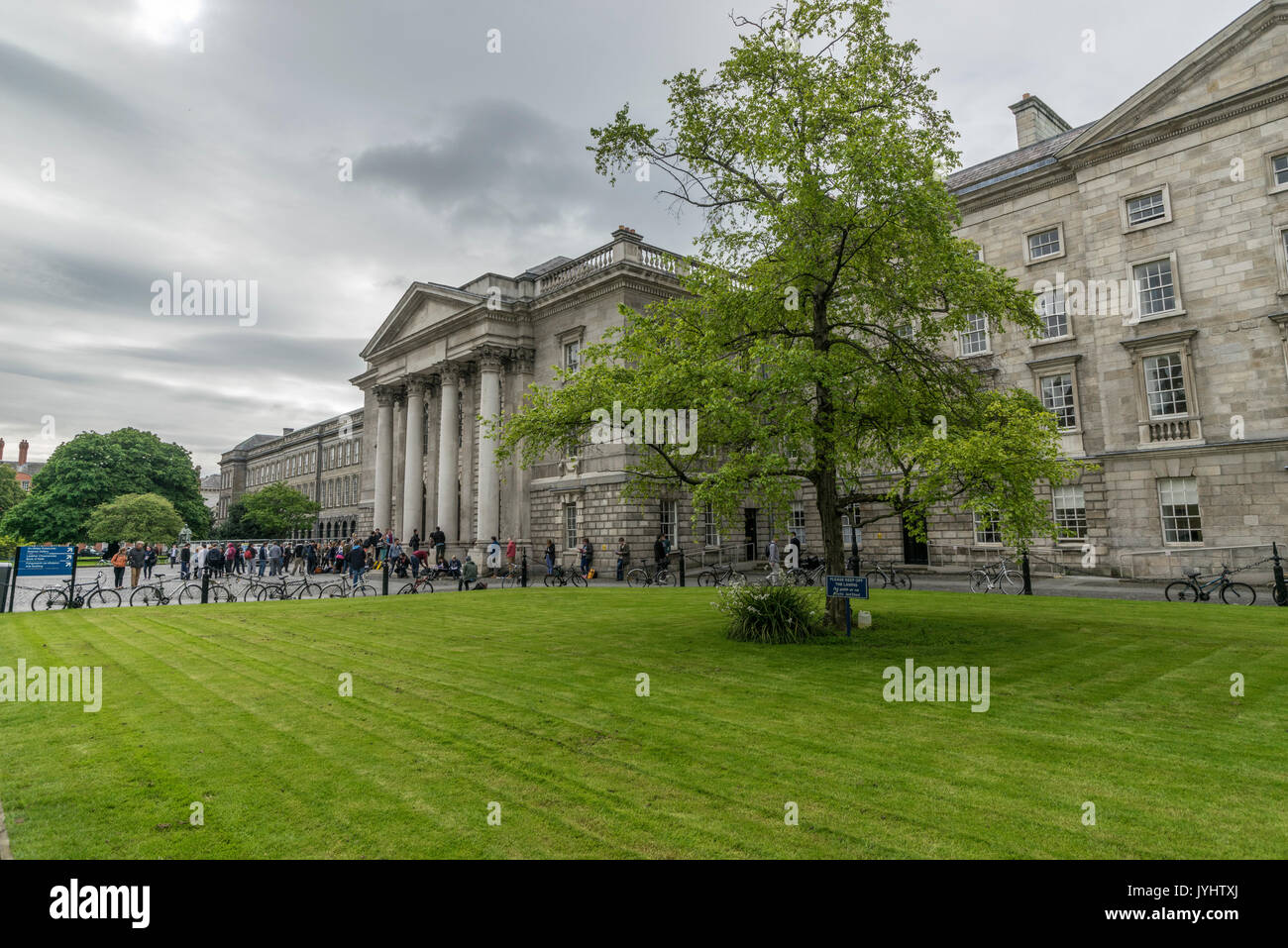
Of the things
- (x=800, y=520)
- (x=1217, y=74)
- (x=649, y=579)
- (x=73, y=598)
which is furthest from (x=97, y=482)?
(x=1217, y=74)

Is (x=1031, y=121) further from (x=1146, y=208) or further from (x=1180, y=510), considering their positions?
(x=1180, y=510)

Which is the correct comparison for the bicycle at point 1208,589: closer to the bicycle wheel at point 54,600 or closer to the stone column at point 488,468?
the stone column at point 488,468

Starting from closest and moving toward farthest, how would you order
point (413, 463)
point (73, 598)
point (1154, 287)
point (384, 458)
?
point (73, 598) < point (1154, 287) < point (413, 463) < point (384, 458)

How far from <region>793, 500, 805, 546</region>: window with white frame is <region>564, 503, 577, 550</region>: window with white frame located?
10.9 metres

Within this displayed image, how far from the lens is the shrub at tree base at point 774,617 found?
11852 millimetres

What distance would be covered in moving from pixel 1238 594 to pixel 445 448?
35874 millimetres

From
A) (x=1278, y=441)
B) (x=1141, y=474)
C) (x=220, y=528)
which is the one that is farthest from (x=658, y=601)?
(x=220, y=528)

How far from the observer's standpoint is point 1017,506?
1017cm

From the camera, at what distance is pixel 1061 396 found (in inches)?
1062

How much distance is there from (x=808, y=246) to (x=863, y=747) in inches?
356

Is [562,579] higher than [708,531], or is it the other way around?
[708,531]

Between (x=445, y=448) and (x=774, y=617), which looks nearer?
(x=774, y=617)

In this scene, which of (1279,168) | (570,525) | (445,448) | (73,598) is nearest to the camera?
(73,598)
